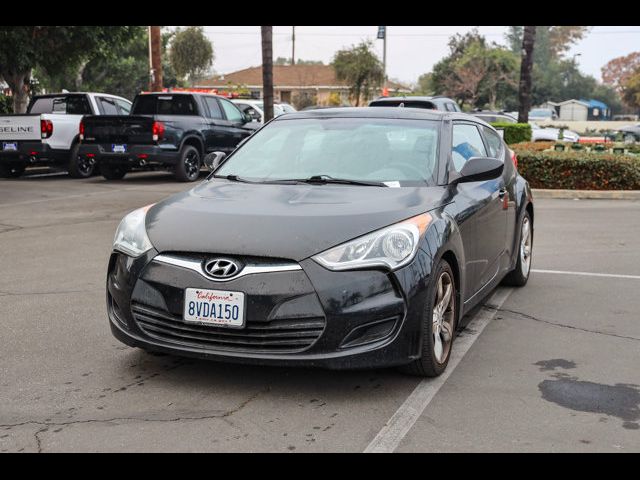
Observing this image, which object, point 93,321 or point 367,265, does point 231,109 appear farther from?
point 367,265

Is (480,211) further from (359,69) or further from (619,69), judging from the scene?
(619,69)

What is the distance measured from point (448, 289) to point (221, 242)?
140cm

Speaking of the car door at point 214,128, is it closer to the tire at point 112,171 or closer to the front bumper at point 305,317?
the tire at point 112,171

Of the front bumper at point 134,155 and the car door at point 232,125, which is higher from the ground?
the car door at point 232,125

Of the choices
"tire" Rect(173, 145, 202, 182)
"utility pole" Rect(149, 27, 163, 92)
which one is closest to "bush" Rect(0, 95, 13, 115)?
"utility pole" Rect(149, 27, 163, 92)

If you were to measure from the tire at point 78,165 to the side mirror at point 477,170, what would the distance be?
44.2ft

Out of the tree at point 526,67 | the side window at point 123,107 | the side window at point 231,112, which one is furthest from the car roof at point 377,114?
the tree at point 526,67

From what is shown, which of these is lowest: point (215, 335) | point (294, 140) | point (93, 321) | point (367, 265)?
point (93, 321)

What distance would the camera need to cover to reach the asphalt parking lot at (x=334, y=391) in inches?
151

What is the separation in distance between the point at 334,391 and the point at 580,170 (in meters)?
12.1

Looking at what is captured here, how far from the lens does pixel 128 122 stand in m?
16.6

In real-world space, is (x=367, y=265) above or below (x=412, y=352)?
above

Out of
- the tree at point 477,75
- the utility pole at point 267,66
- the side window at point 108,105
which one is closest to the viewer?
the side window at point 108,105

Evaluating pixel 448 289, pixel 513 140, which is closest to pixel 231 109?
pixel 513 140
